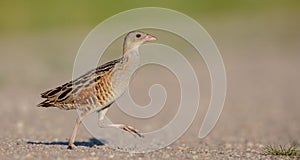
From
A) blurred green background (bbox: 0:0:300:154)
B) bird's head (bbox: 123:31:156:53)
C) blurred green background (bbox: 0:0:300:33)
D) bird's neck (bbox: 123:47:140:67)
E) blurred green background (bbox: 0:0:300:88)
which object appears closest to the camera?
bird's neck (bbox: 123:47:140:67)

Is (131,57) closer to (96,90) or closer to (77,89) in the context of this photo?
(96,90)

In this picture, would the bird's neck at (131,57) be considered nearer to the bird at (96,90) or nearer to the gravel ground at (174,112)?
the bird at (96,90)

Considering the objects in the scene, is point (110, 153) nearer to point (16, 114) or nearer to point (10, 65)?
point (16, 114)

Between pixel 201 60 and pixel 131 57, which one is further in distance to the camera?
pixel 201 60

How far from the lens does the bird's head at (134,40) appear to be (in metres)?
9.98

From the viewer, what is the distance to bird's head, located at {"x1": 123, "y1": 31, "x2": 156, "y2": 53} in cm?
998

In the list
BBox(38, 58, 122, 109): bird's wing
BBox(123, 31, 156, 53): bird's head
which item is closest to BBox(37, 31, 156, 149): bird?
BBox(38, 58, 122, 109): bird's wing

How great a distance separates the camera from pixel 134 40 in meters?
10.0

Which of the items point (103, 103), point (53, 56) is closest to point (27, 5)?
point (53, 56)

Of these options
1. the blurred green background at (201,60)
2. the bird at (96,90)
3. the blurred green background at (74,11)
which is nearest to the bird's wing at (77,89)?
the bird at (96,90)

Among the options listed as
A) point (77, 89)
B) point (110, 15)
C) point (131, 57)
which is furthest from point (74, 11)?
point (77, 89)

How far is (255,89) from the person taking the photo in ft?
66.9

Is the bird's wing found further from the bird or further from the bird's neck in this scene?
the bird's neck

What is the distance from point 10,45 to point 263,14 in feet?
50.4
